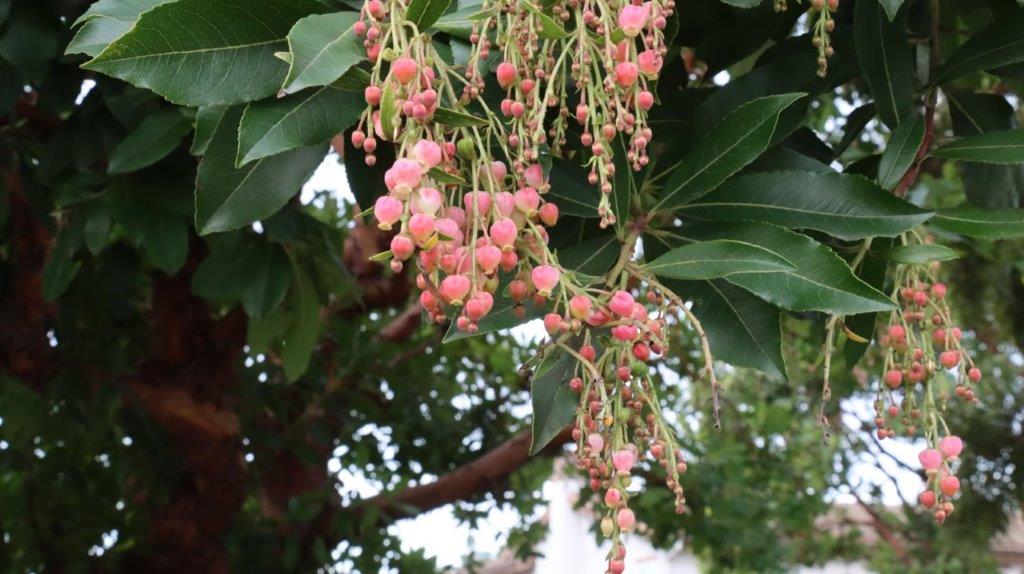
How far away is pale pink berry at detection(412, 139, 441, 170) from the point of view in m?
0.65

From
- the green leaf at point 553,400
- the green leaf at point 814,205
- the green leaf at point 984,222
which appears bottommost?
the green leaf at point 553,400

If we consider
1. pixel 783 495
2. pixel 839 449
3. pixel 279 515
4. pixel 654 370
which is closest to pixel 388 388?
pixel 279 515

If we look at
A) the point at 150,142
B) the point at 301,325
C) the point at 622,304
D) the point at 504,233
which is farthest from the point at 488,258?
the point at 301,325

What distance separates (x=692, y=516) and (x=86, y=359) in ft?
5.89

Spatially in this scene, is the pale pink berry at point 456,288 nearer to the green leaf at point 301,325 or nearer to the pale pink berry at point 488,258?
the pale pink berry at point 488,258

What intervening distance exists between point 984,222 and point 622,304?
45cm

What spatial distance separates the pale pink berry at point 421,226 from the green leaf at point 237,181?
0.28 meters

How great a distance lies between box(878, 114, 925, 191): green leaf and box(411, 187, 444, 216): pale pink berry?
22.1 inches

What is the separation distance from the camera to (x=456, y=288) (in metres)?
0.66

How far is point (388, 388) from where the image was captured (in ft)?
11.3

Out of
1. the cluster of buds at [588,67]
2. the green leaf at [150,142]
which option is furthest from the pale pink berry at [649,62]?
the green leaf at [150,142]

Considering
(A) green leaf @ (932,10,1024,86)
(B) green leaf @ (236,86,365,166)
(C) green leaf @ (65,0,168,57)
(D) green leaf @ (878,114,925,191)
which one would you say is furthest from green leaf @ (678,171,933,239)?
(C) green leaf @ (65,0,168,57)

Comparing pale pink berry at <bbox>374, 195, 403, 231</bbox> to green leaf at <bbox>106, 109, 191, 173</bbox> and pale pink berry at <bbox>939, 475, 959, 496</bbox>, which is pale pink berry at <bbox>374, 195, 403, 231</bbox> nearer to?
pale pink berry at <bbox>939, 475, 959, 496</bbox>

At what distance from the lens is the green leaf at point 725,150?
91 cm
